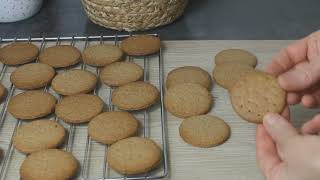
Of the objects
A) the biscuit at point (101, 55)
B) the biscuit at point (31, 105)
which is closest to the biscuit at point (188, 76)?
the biscuit at point (101, 55)

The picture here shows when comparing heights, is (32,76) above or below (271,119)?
below

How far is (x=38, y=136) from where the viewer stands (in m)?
0.85

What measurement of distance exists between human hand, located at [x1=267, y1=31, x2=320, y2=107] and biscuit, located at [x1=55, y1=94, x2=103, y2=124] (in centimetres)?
A: 34

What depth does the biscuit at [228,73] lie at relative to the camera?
3.23 feet

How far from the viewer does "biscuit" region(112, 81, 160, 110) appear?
911 millimetres

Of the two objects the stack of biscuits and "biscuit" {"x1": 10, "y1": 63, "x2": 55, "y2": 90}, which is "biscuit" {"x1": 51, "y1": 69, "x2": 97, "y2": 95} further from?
the stack of biscuits

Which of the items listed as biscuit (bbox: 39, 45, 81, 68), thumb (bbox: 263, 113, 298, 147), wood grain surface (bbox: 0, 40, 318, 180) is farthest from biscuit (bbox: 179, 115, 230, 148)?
biscuit (bbox: 39, 45, 81, 68)

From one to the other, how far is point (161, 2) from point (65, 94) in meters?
0.34

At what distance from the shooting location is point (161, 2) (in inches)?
44.3

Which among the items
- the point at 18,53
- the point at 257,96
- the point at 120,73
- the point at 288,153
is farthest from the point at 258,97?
the point at 18,53

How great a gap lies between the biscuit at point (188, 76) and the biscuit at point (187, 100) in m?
0.03

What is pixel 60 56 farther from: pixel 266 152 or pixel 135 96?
pixel 266 152

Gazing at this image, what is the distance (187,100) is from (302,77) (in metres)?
0.27

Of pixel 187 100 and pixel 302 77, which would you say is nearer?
pixel 302 77
